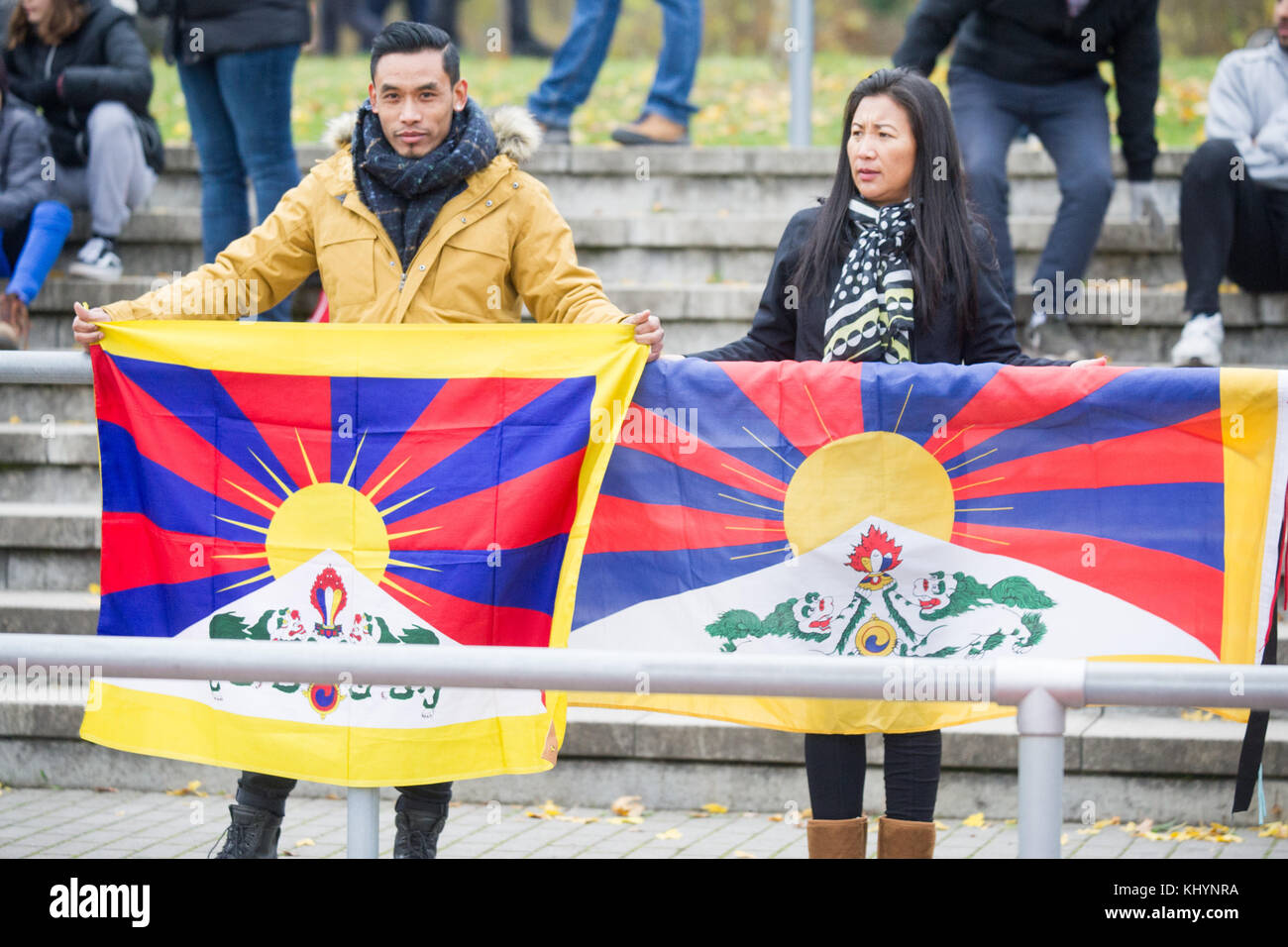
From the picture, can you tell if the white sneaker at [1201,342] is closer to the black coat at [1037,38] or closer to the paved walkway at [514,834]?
the black coat at [1037,38]

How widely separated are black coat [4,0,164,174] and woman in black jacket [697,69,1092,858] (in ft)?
16.1

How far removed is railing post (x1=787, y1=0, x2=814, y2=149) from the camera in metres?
9.39

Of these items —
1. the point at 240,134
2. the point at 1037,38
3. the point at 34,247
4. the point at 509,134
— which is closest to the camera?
the point at 509,134

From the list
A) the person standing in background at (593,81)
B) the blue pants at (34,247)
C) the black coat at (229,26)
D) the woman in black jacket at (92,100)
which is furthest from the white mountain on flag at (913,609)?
the person standing in background at (593,81)

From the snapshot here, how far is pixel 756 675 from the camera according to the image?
2.64m

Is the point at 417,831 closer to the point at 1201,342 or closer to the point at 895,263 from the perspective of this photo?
the point at 895,263

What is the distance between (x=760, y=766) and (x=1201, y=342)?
8.94 ft

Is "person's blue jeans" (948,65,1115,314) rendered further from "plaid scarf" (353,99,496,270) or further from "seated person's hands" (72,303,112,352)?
"seated person's hands" (72,303,112,352)

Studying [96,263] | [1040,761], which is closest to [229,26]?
[96,263]

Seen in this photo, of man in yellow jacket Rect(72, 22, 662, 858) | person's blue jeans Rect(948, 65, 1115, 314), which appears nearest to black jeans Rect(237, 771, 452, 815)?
man in yellow jacket Rect(72, 22, 662, 858)

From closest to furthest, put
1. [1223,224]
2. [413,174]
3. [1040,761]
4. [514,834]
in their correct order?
[1040,761], [413,174], [514,834], [1223,224]

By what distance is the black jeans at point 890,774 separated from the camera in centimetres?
396
